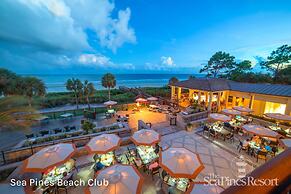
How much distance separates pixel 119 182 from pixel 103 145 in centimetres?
300

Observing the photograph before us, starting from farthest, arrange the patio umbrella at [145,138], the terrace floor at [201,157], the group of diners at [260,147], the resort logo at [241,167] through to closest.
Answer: the group of diners at [260,147], the patio umbrella at [145,138], the resort logo at [241,167], the terrace floor at [201,157]

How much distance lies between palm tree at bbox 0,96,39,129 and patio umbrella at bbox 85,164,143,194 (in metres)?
4.86

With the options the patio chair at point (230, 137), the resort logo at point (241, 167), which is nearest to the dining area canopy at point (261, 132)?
the patio chair at point (230, 137)

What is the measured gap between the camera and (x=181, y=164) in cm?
559

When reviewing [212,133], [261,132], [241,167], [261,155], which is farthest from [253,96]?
[241,167]

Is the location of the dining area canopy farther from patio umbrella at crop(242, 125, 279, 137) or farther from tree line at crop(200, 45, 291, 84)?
tree line at crop(200, 45, 291, 84)

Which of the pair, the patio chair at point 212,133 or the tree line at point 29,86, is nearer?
the tree line at point 29,86

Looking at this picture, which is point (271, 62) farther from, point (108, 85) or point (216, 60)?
point (108, 85)

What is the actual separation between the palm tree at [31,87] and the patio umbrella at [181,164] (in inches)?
596

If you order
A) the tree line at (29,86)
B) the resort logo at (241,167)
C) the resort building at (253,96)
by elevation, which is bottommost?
the resort logo at (241,167)

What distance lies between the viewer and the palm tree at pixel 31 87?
44.4 ft

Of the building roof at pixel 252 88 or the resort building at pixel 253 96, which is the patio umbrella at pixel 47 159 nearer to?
the resort building at pixel 253 96

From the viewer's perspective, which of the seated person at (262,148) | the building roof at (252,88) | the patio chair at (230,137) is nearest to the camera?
the seated person at (262,148)

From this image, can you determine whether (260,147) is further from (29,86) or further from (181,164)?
(29,86)
